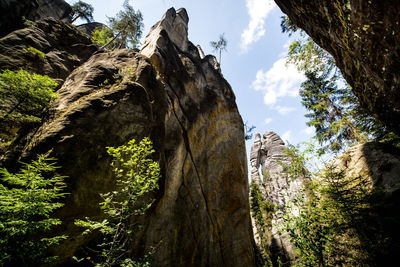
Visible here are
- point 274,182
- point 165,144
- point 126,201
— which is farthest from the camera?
point 274,182

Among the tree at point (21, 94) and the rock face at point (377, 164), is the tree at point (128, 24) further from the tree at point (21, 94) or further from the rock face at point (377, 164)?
the rock face at point (377, 164)

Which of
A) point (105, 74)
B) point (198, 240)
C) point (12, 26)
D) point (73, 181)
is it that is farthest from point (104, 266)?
point (12, 26)

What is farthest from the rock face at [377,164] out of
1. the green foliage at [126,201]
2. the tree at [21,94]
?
the tree at [21,94]

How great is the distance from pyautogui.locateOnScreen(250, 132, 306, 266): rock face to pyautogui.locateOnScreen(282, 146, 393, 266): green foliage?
39.0 ft

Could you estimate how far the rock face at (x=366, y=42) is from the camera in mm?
A: 4305

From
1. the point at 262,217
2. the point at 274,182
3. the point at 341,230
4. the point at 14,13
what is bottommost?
the point at 341,230

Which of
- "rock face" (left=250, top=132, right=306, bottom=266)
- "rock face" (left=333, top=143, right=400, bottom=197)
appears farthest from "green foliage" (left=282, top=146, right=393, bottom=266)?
"rock face" (left=250, top=132, right=306, bottom=266)

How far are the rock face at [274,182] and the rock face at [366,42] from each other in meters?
12.5

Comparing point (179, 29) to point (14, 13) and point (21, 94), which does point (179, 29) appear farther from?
point (21, 94)

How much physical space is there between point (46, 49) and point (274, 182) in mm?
38012

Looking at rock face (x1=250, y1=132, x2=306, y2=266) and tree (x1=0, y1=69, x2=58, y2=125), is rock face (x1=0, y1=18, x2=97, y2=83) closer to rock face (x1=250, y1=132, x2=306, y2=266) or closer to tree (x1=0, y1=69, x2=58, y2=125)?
tree (x1=0, y1=69, x2=58, y2=125)

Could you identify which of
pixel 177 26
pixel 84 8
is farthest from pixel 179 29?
pixel 84 8

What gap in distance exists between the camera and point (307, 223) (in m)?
5.73

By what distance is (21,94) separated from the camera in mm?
5625
